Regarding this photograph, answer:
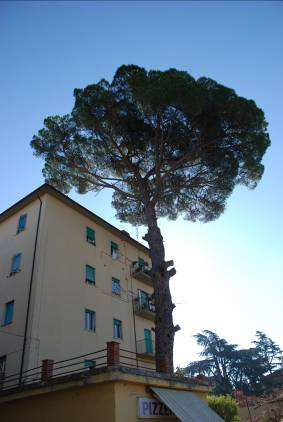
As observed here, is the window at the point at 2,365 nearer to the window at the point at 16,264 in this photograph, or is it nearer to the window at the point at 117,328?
the window at the point at 16,264

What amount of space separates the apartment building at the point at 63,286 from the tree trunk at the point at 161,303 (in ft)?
10.3

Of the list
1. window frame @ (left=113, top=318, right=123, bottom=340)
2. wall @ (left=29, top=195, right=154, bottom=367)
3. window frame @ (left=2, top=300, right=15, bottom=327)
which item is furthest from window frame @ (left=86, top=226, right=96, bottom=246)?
window frame @ (left=2, top=300, right=15, bottom=327)

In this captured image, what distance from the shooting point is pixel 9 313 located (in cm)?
1756

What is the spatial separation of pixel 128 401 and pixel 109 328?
10404 mm

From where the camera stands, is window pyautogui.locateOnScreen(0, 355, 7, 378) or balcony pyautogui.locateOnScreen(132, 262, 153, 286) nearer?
window pyautogui.locateOnScreen(0, 355, 7, 378)

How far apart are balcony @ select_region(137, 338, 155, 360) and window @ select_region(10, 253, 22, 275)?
9.05m

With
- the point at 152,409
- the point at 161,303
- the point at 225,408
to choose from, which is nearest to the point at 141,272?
the point at 161,303

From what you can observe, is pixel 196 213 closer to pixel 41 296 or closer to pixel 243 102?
pixel 243 102

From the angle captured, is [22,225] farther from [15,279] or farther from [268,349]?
[268,349]

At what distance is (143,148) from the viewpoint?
1895 centimetres

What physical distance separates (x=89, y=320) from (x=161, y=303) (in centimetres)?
649

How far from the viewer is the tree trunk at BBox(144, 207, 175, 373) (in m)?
13.4

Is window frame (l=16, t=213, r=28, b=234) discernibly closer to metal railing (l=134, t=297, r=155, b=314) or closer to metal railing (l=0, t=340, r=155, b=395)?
metal railing (l=0, t=340, r=155, b=395)

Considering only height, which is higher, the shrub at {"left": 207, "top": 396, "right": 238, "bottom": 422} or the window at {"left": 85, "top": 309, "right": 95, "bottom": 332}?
the window at {"left": 85, "top": 309, "right": 95, "bottom": 332}
